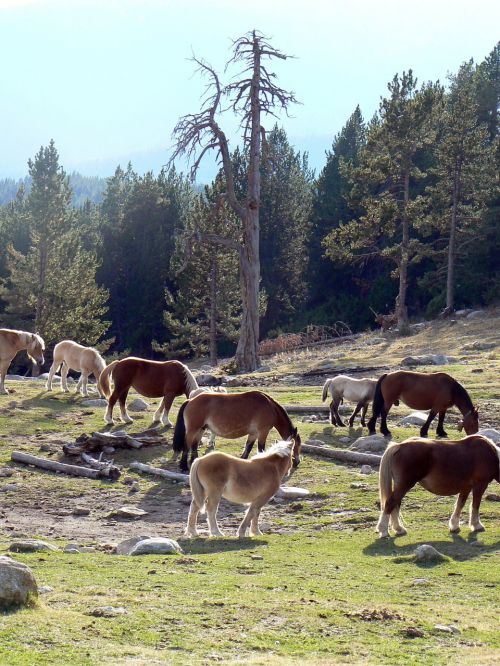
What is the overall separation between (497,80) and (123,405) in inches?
1980

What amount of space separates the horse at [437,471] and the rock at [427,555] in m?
1.46

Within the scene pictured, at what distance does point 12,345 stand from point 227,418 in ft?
33.3

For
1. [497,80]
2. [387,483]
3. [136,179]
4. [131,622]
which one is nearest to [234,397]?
[387,483]

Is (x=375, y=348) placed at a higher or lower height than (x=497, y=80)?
lower

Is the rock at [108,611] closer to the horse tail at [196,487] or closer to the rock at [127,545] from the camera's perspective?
the rock at [127,545]

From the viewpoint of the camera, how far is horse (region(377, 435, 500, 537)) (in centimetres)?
1245

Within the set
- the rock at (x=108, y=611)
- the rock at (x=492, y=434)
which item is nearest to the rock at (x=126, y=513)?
the rock at (x=108, y=611)

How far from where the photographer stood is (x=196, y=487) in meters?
12.6

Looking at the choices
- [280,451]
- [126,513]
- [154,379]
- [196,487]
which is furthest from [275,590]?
[154,379]

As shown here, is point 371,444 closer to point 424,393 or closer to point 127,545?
point 424,393

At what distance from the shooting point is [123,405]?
20.9m

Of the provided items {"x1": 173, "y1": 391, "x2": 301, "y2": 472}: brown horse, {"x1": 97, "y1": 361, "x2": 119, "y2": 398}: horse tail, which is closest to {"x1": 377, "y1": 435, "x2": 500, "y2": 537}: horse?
{"x1": 173, "y1": 391, "x2": 301, "y2": 472}: brown horse

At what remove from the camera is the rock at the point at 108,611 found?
8047 mm

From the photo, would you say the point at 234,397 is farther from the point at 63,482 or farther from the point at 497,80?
the point at 497,80
